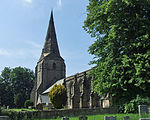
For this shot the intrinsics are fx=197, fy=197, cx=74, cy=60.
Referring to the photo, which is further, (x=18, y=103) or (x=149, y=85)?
(x=18, y=103)

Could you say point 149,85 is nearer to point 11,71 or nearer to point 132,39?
point 132,39

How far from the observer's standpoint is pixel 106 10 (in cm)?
1491

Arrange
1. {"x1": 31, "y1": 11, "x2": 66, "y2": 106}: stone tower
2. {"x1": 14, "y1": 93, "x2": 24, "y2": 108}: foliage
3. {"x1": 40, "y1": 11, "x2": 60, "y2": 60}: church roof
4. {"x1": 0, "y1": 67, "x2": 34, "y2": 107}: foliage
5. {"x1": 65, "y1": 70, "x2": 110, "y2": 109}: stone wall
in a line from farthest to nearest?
{"x1": 0, "y1": 67, "x2": 34, "y2": 107}: foliage < {"x1": 14, "y1": 93, "x2": 24, "y2": 108}: foliage < {"x1": 40, "y1": 11, "x2": 60, "y2": 60}: church roof < {"x1": 31, "y1": 11, "x2": 66, "y2": 106}: stone tower < {"x1": 65, "y1": 70, "x2": 110, "y2": 109}: stone wall

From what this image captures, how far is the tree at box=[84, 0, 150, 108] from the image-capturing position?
14023 mm

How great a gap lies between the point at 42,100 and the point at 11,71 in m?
30.3

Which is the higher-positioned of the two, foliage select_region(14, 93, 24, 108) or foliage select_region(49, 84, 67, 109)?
A: foliage select_region(49, 84, 67, 109)

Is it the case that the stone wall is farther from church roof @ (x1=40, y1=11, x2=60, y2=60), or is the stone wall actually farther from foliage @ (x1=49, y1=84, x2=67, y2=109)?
church roof @ (x1=40, y1=11, x2=60, y2=60)

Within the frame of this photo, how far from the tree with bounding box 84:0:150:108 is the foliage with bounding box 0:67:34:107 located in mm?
55052

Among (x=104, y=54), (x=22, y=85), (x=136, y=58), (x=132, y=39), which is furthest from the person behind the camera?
(x=22, y=85)

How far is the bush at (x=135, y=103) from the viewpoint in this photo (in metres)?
14.5

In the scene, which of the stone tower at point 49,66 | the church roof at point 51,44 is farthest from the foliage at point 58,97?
the church roof at point 51,44

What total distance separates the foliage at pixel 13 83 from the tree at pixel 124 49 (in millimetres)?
55052

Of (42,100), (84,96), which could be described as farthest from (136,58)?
(42,100)

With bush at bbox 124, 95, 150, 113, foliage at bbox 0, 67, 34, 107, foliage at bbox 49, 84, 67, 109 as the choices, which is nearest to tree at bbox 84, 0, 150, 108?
bush at bbox 124, 95, 150, 113
